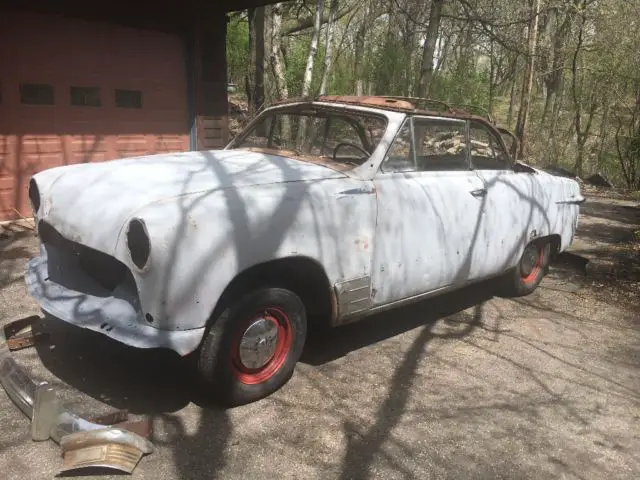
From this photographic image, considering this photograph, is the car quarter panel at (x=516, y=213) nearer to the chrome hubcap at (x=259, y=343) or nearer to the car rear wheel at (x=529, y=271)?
the car rear wheel at (x=529, y=271)

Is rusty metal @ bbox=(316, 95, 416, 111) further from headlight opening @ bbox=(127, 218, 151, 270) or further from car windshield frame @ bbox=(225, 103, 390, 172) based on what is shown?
headlight opening @ bbox=(127, 218, 151, 270)

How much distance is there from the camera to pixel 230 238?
2.80 meters

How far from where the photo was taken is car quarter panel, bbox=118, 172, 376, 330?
8.70 ft

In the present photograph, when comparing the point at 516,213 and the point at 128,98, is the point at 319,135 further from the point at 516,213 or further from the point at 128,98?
the point at 128,98

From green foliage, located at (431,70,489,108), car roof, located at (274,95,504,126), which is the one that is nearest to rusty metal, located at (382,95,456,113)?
car roof, located at (274,95,504,126)

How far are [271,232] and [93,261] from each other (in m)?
1.12

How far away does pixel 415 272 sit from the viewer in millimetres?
3889

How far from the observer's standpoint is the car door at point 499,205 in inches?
179

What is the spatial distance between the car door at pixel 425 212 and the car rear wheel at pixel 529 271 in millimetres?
1154

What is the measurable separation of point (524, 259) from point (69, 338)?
4.07 meters

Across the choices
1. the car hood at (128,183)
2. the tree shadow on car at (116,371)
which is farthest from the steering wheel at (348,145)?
the tree shadow on car at (116,371)

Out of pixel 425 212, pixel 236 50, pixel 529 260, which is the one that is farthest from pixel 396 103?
pixel 236 50

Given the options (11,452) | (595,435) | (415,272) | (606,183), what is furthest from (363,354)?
(606,183)

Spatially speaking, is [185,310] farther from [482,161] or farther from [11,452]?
[482,161]
